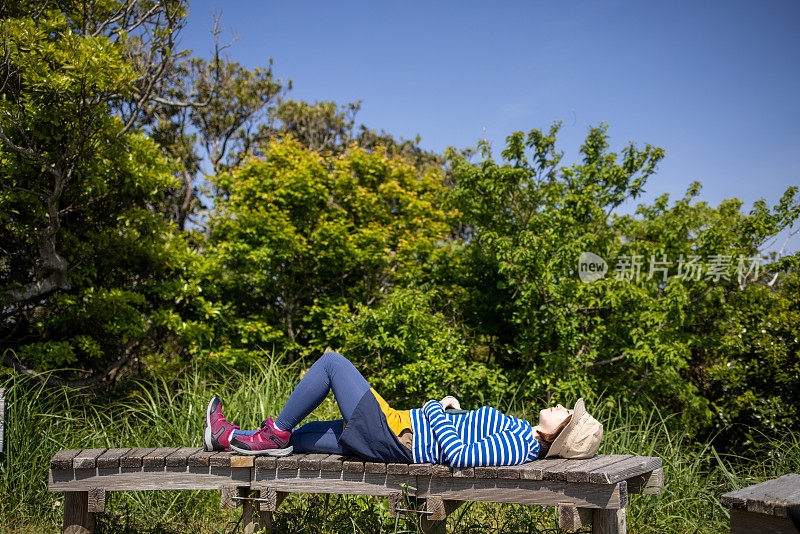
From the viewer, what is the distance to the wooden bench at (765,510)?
1.93 metres

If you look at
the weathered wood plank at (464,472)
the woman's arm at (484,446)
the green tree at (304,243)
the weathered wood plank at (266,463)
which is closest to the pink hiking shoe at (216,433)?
the weathered wood plank at (266,463)

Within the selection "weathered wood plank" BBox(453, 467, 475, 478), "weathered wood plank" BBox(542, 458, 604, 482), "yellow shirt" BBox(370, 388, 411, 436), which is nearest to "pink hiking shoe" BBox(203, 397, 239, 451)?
"yellow shirt" BBox(370, 388, 411, 436)

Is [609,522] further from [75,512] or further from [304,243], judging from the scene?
[304,243]

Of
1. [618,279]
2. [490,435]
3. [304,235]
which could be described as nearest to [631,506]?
[490,435]

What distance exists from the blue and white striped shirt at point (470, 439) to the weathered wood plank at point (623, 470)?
1.25 feet

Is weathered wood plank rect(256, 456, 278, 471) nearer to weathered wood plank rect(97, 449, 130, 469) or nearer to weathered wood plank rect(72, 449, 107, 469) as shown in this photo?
weathered wood plank rect(97, 449, 130, 469)

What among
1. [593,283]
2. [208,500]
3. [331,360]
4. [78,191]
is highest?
[78,191]

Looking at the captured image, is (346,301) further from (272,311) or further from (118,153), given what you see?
(118,153)

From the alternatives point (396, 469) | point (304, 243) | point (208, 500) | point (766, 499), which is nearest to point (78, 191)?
point (304, 243)

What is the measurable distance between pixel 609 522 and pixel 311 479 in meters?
1.33

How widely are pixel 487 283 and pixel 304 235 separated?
2354 millimetres

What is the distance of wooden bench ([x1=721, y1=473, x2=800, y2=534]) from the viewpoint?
1934mm

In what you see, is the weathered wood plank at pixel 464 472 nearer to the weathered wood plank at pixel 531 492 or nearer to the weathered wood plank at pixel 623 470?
the weathered wood plank at pixel 531 492

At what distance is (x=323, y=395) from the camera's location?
2.90 m
